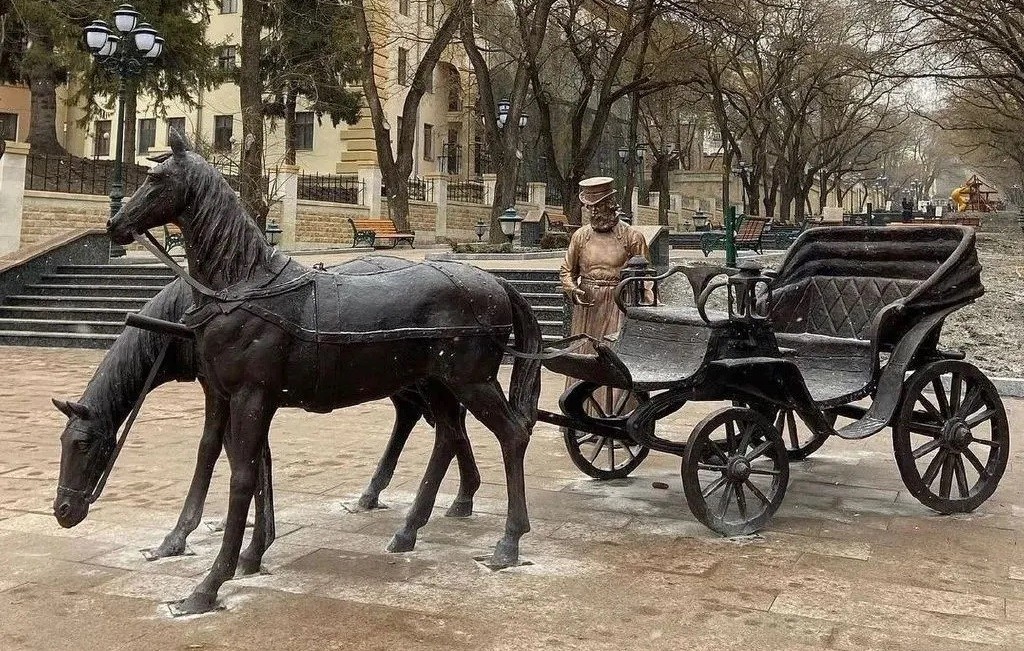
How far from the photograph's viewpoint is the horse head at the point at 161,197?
13.5ft

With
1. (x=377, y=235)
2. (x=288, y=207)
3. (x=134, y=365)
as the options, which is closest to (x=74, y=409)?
(x=134, y=365)

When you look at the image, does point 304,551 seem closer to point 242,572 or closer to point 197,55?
point 242,572

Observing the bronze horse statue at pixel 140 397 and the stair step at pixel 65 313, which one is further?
the stair step at pixel 65 313

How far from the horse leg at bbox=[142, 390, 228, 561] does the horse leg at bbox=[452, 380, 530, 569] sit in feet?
3.87

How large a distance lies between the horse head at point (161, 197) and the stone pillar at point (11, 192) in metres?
18.4

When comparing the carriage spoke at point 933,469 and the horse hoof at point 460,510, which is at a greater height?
the carriage spoke at point 933,469

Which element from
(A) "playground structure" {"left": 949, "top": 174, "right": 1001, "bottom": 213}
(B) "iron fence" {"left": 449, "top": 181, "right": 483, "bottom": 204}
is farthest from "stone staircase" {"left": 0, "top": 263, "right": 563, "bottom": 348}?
(A) "playground structure" {"left": 949, "top": 174, "right": 1001, "bottom": 213}

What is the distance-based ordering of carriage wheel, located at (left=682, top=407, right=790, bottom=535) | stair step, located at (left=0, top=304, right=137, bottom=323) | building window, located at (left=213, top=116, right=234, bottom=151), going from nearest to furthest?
carriage wheel, located at (left=682, top=407, right=790, bottom=535) < stair step, located at (left=0, top=304, right=137, bottom=323) < building window, located at (left=213, top=116, right=234, bottom=151)

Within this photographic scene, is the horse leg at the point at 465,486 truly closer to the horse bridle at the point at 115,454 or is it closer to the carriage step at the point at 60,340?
the horse bridle at the point at 115,454

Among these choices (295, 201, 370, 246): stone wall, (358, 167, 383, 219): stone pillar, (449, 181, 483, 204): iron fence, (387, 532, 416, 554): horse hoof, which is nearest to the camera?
(387, 532, 416, 554): horse hoof

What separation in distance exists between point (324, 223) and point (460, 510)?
2727 cm

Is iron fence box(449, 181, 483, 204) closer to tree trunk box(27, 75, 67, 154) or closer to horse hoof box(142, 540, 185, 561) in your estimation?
tree trunk box(27, 75, 67, 154)

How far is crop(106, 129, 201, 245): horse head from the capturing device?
412 cm

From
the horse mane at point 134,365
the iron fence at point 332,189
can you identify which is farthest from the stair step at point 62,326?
the iron fence at point 332,189
